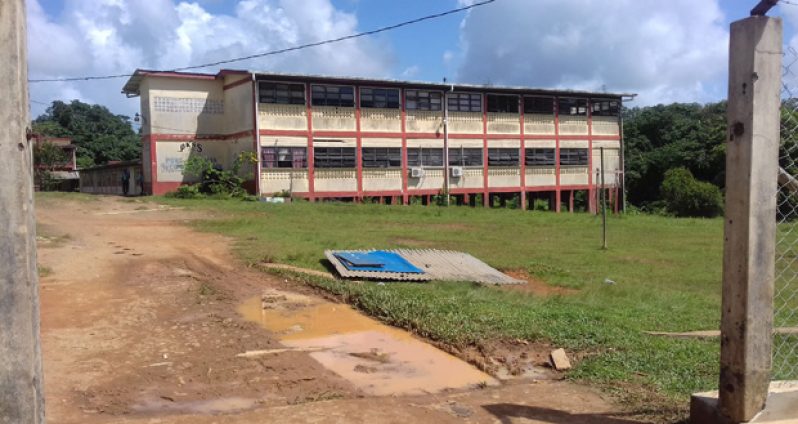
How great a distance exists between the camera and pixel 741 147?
11.7ft

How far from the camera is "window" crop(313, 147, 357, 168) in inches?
1334

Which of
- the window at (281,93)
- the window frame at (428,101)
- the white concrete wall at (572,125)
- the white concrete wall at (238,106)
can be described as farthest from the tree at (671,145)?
the white concrete wall at (238,106)

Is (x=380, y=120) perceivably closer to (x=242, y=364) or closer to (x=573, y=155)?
(x=573, y=155)

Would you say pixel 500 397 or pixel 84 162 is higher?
pixel 84 162

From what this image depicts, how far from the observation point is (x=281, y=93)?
3266 centimetres

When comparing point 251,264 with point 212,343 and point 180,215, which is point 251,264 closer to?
point 212,343

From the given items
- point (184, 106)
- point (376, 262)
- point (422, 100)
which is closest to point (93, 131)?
point (184, 106)

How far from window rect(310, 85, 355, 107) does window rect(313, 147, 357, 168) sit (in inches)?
94.3

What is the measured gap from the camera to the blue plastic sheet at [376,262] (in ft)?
37.5

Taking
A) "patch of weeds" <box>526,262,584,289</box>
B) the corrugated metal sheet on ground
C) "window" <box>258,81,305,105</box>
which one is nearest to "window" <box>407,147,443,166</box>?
"window" <box>258,81,305,105</box>

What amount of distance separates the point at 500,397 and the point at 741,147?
103 inches

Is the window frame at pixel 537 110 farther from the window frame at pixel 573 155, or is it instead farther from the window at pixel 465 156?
the window at pixel 465 156

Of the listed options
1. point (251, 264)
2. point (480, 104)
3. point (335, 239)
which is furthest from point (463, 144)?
point (251, 264)

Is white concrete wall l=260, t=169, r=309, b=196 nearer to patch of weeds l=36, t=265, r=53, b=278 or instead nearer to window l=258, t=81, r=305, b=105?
window l=258, t=81, r=305, b=105
